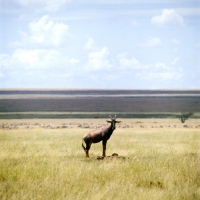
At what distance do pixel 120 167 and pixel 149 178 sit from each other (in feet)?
4.54

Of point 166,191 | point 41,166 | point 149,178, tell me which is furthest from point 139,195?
point 41,166

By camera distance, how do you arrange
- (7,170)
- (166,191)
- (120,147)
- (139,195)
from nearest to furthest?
1. (139,195)
2. (166,191)
3. (7,170)
4. (120,147)

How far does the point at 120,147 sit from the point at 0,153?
585 cm

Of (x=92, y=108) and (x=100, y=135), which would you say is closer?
(x=100, y=135)

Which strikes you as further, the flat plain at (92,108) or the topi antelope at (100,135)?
the flat plain at (92,108)

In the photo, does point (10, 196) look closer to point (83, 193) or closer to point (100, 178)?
point (83, 193)

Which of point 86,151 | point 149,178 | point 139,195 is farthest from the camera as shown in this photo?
point 86,151

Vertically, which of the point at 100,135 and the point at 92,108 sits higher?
the point at 100,135

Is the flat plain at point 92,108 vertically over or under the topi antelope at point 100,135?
under

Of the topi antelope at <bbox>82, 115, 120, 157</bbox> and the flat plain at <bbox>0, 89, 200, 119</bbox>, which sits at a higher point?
the topi antelope at <bbox>82, 115, 120, 157</bbox>

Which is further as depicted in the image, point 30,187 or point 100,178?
point 100,178

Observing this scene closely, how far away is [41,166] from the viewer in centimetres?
1270

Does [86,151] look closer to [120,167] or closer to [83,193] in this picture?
[120,167]

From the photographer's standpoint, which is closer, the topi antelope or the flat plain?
the topi antelope
